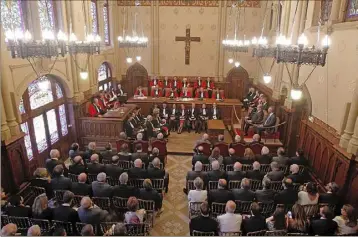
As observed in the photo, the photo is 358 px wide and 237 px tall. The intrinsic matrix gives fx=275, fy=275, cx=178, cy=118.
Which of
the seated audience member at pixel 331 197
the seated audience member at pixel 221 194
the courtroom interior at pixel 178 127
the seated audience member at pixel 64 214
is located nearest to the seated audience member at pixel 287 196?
the courtroom interior at pixel 178 127

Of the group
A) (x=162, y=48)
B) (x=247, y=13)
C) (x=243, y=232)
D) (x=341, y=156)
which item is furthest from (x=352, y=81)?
(x=162, y=48)

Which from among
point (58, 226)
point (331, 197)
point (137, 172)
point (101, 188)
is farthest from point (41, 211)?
point (331, 197)

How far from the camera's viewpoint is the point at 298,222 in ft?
15.9

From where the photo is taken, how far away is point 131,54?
55.2 feet

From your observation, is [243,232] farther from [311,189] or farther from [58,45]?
[58,45]

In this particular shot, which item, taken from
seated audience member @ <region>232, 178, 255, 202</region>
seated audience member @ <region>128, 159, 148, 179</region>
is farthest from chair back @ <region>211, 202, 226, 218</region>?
seated audience member @ <region>128, 159, 148, 179</region>

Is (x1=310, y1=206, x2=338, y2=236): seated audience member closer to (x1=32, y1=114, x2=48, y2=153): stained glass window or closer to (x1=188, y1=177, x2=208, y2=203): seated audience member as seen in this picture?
(x1=188, y1=177, x2=208, y2=203): seated audience member

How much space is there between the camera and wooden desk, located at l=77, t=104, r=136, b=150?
10859 mm

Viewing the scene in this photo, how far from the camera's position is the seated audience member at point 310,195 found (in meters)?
5.64

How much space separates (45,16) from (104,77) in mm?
6431

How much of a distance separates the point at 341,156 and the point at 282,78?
593cm

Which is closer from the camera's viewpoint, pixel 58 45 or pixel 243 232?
pixel 243 232

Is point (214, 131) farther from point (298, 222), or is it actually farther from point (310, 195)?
point (298, 222)

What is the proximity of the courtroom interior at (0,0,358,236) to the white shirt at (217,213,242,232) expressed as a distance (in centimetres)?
3
